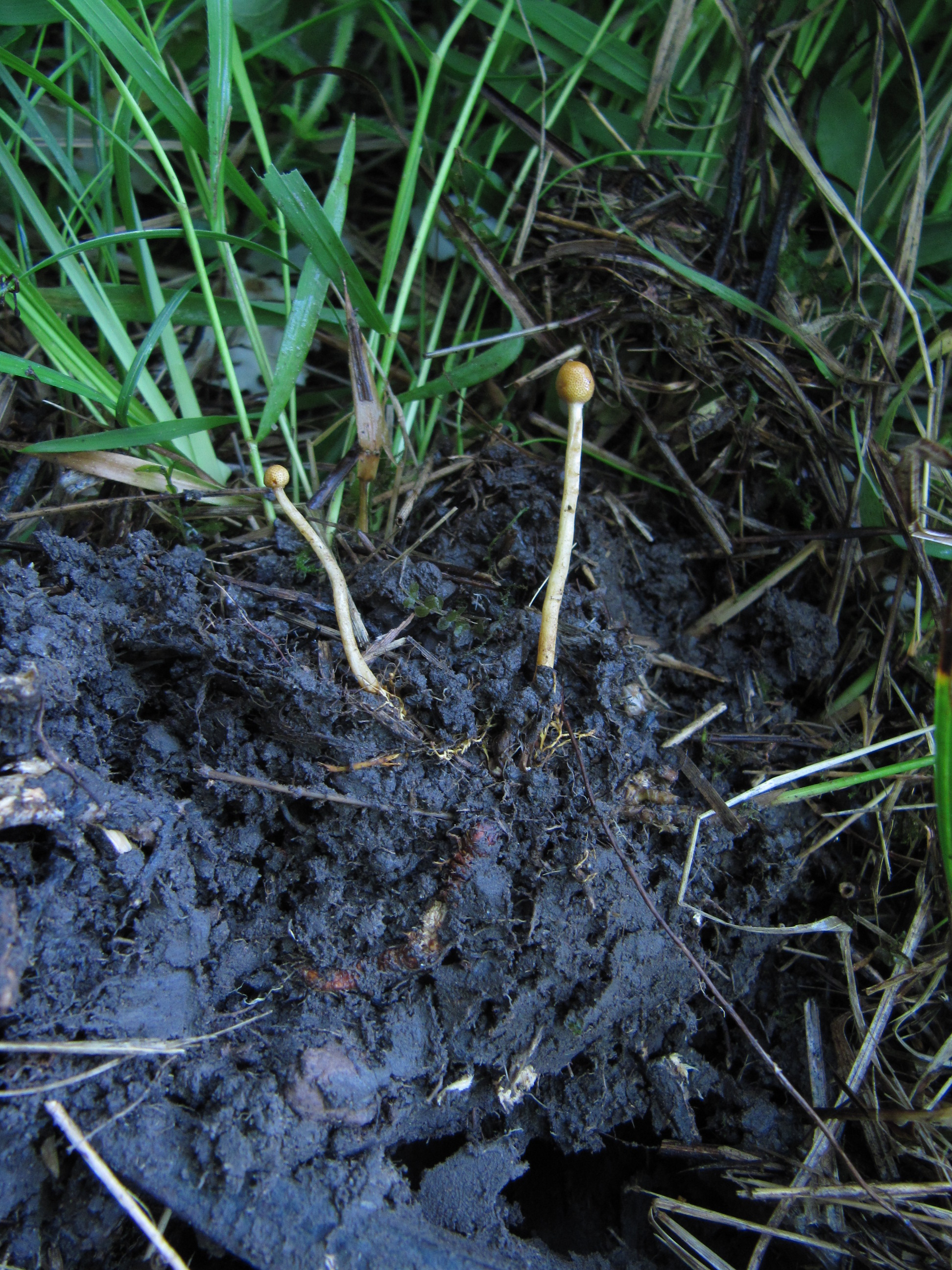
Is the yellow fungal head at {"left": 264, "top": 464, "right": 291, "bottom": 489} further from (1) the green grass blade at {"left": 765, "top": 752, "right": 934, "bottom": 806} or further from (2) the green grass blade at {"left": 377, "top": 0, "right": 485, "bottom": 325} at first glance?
(1) the green grass blade at {"left": 765, "top": 752, "right": 934, "bottom": 806}

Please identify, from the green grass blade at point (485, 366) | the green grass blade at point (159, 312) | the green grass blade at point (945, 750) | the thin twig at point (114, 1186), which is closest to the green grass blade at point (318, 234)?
the green grass blade at point (485, 366)

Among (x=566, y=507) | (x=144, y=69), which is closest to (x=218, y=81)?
(x=144, y=69)

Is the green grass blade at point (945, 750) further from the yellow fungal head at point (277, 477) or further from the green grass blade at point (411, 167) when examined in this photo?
the green grass blade at point (411, 167)

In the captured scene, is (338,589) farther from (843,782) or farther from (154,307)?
(843,782)

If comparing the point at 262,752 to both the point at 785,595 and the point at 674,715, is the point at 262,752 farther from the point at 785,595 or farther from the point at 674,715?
the point at 785,595

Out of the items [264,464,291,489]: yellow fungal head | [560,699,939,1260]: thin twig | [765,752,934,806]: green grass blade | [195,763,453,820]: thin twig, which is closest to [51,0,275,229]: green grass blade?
[264,464,291,489]: yellow fungal head

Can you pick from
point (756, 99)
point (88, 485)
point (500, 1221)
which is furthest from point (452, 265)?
point (500, 1221)

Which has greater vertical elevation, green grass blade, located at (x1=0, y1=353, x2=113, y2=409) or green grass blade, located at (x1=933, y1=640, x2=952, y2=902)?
green grass blade, located at (x1=0, y1=353, x2=113, y2=409)
